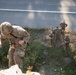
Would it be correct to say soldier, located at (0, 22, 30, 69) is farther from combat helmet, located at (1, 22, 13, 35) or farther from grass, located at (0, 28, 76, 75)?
grass, located at (0, 28, 76, 75)

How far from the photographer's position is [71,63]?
8969 millimetres

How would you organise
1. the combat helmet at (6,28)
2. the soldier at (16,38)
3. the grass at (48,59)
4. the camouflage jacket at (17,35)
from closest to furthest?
the combat helmet at (6,28) → the soldier at (16,38) → the camouflage jacket at (17,35) → the grass at (48,59)

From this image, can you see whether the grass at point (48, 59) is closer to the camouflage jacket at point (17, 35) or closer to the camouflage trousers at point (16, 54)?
the camouflage trousers at point (16, 54)

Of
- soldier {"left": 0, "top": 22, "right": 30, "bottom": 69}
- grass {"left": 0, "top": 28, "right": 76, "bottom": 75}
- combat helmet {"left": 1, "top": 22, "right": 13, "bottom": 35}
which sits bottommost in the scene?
grass {"left": 0, "top": 28, "right": 76, "bottom": 75}

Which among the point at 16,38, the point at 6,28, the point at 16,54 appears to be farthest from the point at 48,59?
the point at 6,28

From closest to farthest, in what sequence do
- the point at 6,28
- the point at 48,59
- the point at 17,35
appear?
the point at 6,28 < the point at 17,35 < the point at 48,59

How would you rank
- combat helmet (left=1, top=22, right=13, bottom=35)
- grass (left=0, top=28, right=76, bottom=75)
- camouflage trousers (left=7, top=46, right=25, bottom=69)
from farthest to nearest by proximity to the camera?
grass (left=0, top=28, right=76, bottom=75) < camouflage trousers (left=7, top=46, right=25, bottom=69) < combat helmet (left=1, top=22, right=13, bottom=35)

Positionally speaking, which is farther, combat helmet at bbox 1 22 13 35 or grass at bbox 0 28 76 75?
grass at bbox 0 28 76 75

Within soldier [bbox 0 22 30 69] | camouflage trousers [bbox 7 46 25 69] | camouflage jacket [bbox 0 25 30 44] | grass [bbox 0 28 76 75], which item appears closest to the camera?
soldier [bbox 0 22 30 69]

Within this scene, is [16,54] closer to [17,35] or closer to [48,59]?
[17,35]

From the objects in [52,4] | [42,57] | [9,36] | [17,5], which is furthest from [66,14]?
[9,36]

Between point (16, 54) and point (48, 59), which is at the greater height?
point (16, 54)

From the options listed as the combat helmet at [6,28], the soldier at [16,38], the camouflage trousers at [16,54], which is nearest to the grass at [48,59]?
the camouflage trousers at [16,54]

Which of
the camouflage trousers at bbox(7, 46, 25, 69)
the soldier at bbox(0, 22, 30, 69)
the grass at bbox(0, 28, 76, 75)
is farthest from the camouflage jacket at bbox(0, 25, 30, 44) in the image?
the grass at bbox(0, 28, 76, 75)
